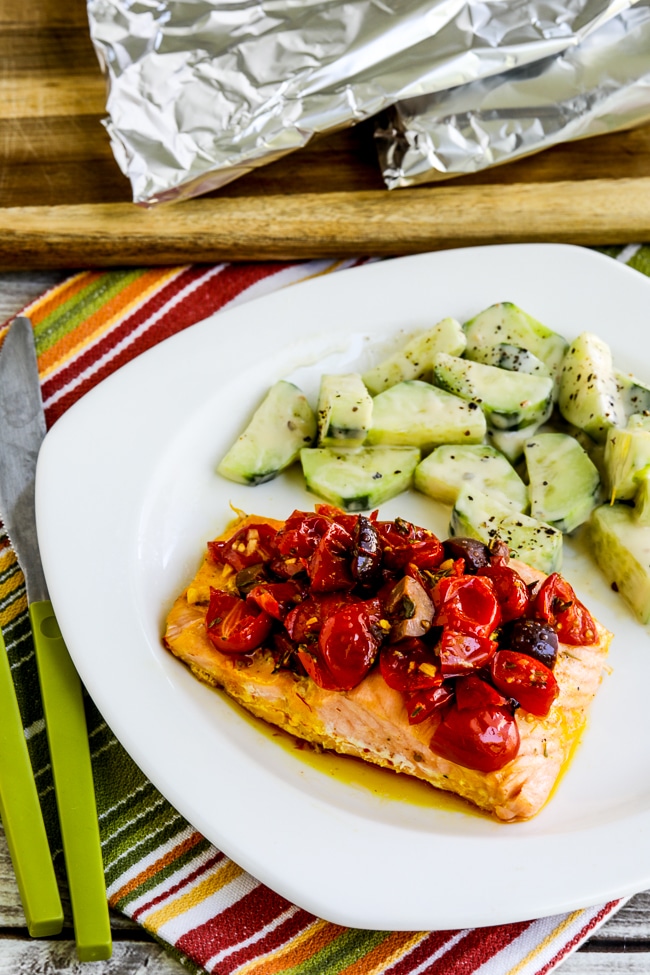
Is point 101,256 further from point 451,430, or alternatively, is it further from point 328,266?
point 451,430

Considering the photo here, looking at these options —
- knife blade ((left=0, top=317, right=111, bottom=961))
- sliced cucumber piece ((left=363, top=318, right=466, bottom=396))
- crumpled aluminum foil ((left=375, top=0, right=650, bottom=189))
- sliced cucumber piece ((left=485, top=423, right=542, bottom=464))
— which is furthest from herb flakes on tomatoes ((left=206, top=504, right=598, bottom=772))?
crumpled aluminum foil ((left=375, top=0, right=650, bottom=189))

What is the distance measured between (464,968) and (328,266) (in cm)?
275

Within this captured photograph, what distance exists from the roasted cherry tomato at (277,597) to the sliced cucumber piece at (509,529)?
643 mm

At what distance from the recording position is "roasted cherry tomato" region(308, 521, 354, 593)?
2.43 meters

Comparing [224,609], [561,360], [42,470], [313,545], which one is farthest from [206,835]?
[561,360]

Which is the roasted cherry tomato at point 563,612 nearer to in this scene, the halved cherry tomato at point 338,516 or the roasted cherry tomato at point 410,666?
the roasted cherry tomato at point 410,666

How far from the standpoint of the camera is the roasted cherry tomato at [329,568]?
7.97ft

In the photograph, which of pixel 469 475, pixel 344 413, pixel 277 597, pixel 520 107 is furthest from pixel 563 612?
pixel 520 107

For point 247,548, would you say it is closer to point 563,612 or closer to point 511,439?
point 563,612

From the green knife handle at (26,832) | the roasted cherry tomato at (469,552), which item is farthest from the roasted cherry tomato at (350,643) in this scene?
the green knife handle at (26,832)

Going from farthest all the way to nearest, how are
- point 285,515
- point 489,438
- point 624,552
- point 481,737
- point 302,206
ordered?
point 302,206 < point 489,438 < point 285,515 < point 624,552 < point 481,737

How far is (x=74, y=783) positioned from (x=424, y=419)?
1.58 m

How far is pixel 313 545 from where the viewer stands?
2562mm

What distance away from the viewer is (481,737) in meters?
2.20
